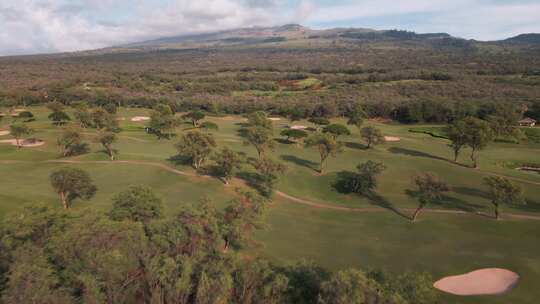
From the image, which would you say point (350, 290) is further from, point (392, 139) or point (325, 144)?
point (392, 139)

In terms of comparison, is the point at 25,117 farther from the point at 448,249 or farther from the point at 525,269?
the point at 525,269

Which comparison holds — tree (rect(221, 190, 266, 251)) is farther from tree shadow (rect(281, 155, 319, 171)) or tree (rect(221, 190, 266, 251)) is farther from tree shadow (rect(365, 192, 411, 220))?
tree shadow (rect(281, 155, 319, 171))

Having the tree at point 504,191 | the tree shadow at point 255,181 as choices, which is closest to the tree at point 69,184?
the tree shadow at point 255,181

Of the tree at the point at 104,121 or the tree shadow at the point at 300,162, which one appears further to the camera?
the tree at the point at 104,121

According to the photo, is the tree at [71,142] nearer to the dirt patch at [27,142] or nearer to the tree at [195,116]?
the dirt patch at [27,142]

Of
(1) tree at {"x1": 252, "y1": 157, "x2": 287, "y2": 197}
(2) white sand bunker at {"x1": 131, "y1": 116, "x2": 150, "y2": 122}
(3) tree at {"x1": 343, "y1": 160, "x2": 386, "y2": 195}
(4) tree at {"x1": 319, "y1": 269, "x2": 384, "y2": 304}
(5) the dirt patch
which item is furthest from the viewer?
(2) white sand bunker at {"x1": 131, "y1": 116, "x2": 150, "y2": 122}

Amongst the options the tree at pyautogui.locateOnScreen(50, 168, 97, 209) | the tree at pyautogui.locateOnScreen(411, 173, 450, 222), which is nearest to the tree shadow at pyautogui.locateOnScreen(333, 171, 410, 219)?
the tree at pyautogui.locateOnScreen(411, 173, 450, 222)

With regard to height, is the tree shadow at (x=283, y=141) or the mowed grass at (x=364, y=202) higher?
the tree shadow at (x=283, y=141)
